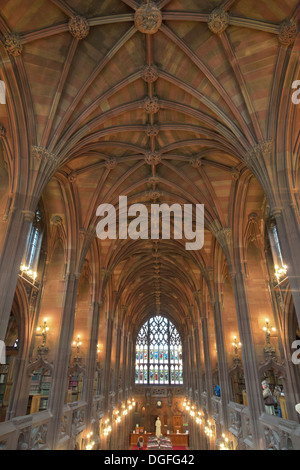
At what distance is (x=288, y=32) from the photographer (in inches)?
377

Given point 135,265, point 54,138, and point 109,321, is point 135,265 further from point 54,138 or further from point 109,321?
point 54,138

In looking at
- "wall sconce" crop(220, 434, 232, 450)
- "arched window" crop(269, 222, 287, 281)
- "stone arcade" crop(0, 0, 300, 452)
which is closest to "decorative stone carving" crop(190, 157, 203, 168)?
"stone arcade" crop(0, 0, 300, 452)

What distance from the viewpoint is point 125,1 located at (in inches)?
395

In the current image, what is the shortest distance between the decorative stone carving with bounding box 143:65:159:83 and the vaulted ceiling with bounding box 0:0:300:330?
1.7 inches

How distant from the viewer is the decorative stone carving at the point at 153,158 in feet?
53.3

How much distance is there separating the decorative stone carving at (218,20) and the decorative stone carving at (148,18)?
1817 mm

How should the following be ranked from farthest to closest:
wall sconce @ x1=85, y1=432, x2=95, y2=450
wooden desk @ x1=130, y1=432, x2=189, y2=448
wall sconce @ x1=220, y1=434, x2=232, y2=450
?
wooden desk @ x1=130, y1=432, x2=189, y2=448 → wall sconce @ x1=85, y1=432, x2=95, y2=450 → wall sconce @ x1=220, y1=434, x2=232, y2=450

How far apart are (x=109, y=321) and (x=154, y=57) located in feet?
69.9

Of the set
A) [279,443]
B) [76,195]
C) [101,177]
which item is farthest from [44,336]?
[279,443]

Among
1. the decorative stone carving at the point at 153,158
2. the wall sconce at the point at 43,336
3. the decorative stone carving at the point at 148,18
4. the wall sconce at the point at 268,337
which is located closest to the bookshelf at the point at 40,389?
the wall sconce at the point at 43,336

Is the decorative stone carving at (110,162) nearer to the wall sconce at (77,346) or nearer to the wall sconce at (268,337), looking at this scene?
the wall sconce at (77,346)

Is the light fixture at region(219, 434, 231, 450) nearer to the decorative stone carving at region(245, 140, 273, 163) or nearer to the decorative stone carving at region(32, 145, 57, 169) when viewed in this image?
the decorative stone carving at region(245, 140, 273, 163)

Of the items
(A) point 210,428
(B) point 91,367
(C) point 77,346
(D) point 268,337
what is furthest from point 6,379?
(D) point 268,337

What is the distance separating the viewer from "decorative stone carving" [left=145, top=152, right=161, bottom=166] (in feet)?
53.3
